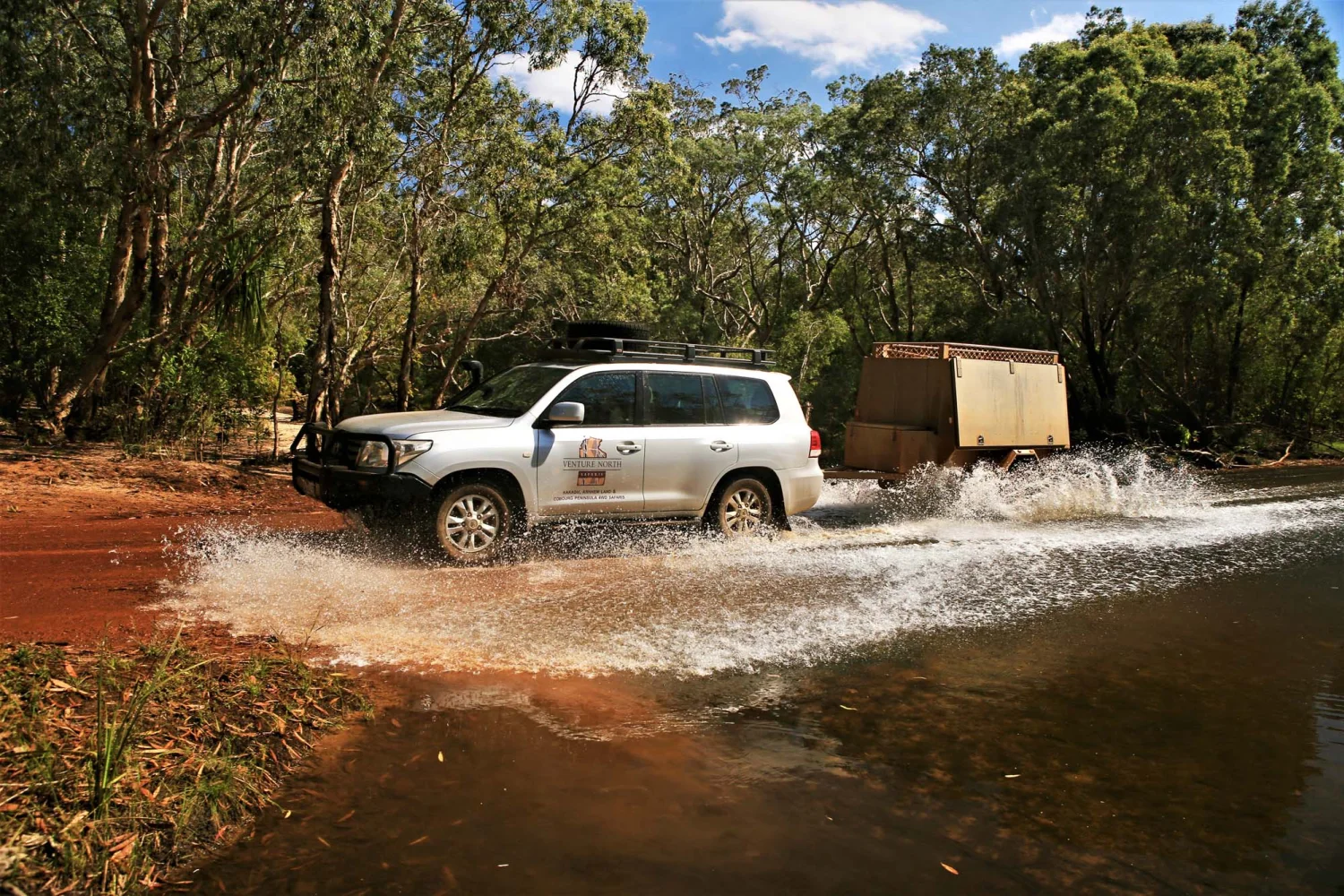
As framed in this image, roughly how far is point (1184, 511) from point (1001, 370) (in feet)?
11.5

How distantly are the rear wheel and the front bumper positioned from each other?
9.58 feet

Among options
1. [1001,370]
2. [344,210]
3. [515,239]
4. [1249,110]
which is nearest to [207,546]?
[1001,370]

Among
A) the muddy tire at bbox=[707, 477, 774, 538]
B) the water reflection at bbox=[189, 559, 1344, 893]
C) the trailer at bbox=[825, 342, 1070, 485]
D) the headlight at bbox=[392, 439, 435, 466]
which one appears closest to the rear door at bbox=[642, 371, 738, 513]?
the muddy tire at bbox=[707, 477, 774, 538]

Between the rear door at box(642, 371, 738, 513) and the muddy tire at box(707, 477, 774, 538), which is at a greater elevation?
the rear door at box(642, 371, 738, 513)

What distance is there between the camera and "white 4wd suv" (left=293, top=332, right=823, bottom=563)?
769cm

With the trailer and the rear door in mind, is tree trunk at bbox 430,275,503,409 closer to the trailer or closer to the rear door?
the trailer

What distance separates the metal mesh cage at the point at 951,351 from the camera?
1212 cm

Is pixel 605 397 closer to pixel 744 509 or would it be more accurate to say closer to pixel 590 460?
pixel 590 460

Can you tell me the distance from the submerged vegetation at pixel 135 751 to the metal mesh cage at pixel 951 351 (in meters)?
9.10

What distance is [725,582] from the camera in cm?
779

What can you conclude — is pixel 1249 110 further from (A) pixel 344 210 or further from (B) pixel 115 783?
(B) pixel 115 783

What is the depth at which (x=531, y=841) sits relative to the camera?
353cm

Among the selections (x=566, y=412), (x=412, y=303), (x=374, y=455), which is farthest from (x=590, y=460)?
(x=412, y=303)

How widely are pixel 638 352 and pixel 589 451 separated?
4.33ft
